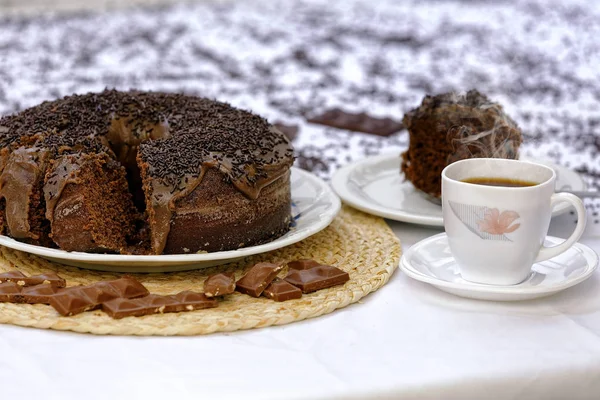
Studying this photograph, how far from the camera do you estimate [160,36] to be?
6410 mm

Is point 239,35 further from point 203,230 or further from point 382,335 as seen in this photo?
point 382,335

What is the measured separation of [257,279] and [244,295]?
59 millimetres

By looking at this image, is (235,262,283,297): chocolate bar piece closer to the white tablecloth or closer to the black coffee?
the white tablecloth

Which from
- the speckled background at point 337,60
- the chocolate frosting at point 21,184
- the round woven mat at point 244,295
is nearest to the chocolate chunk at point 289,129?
the speckled background at point 337,60

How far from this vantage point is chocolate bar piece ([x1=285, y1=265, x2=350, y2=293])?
2.11 m

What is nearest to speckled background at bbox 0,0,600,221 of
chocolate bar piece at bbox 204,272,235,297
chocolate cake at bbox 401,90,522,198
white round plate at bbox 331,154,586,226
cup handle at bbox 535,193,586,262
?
white round plate at bbox 331,154,586,226

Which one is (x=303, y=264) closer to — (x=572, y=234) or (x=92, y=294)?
(x=92, y=294)

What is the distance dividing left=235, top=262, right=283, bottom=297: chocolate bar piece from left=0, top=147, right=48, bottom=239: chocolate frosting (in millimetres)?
705

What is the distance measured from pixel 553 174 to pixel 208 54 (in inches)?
166

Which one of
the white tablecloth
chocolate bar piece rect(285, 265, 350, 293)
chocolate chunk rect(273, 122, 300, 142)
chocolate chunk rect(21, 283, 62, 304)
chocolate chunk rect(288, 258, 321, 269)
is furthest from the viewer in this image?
chocolate chunk rect(273, 122, 300, 142)

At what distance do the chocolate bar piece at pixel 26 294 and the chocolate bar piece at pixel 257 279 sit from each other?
1.70 ft

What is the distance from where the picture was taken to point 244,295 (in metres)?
2.11

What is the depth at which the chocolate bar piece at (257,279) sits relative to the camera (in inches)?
81.7

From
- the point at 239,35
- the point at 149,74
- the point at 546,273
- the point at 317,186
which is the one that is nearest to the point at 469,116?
the point at 317,186
